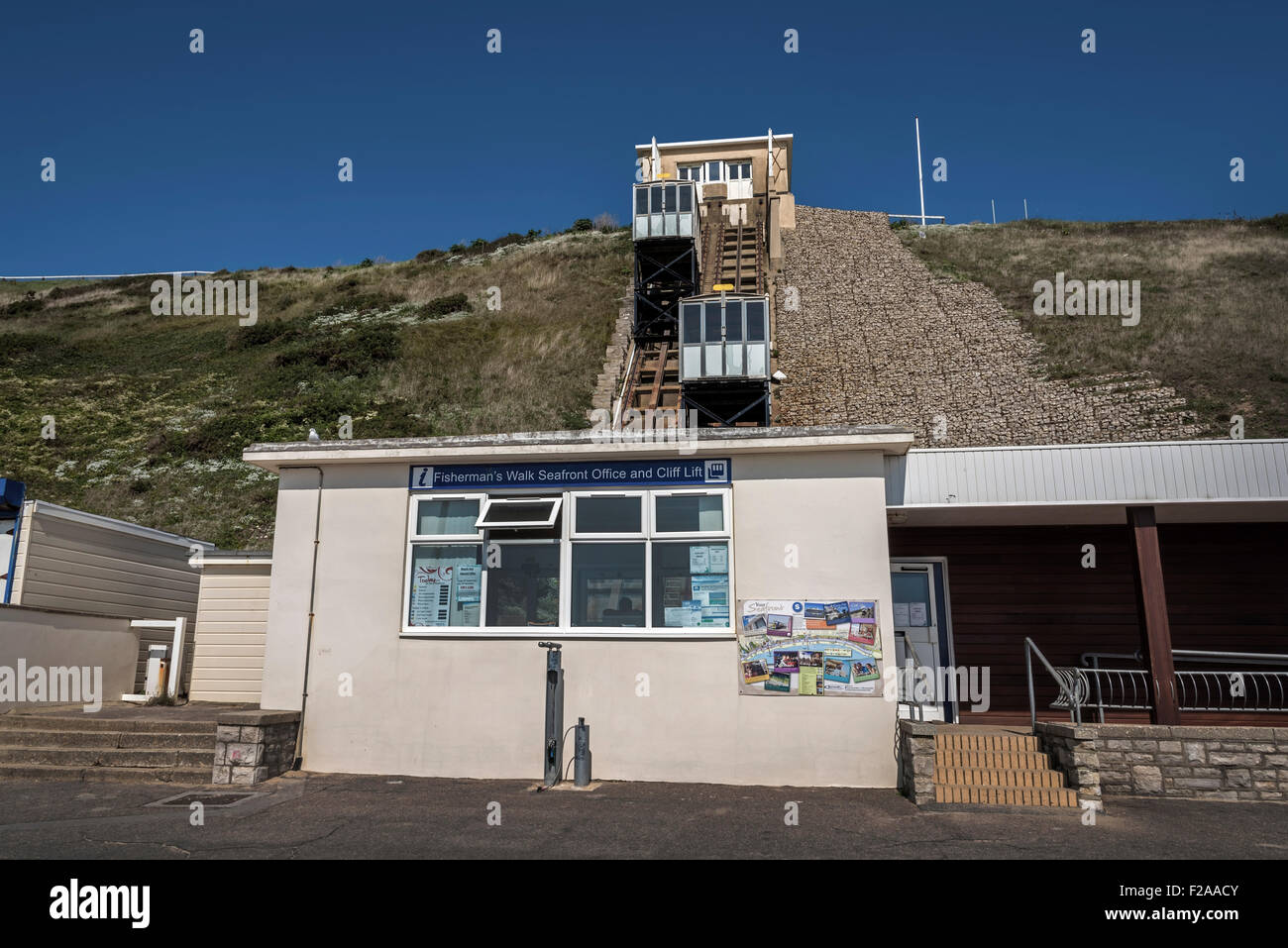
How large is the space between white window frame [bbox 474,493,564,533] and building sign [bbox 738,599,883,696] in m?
2.32

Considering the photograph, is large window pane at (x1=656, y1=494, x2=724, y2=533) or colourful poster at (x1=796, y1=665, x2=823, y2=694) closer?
colourful poster at (x1=796, y1=665, x2=823, y2=694)

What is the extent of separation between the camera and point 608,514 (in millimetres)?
9391

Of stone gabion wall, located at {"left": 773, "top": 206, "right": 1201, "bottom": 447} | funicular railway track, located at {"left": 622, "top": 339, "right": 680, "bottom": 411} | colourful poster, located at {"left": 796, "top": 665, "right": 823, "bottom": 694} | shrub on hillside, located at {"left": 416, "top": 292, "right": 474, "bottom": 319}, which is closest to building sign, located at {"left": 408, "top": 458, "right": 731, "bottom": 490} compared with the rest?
colourful poster, located at {"left": 796, "top": 665, "right": 823, "bottom": 694}

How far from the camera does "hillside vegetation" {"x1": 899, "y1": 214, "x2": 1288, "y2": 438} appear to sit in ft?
74.2

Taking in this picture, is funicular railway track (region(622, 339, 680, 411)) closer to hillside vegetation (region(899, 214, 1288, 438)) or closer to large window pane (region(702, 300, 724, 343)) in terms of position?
large window pane (region(702, 300, 724, 343))

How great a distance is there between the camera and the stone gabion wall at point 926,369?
2206 cm

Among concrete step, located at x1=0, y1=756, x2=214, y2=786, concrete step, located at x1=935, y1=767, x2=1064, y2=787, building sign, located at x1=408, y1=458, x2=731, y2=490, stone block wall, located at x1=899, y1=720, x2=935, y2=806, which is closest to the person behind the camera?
stone block wall, located at x1=899, y1=720, x2=935, y2=806

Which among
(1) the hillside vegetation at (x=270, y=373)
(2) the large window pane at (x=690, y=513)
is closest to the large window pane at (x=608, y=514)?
(2) the large window pane at (x=690, y=513)

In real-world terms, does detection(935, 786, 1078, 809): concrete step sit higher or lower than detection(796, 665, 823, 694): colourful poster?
lower

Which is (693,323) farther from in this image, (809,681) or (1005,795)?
(1005,795)

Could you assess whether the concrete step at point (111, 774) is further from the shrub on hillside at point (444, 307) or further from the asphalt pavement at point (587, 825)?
the shrub on hillside at point (444, 307)

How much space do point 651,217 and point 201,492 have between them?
1622cm

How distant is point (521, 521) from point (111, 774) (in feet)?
15.9

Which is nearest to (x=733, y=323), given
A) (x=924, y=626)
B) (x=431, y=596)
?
(x=924, y=626)
